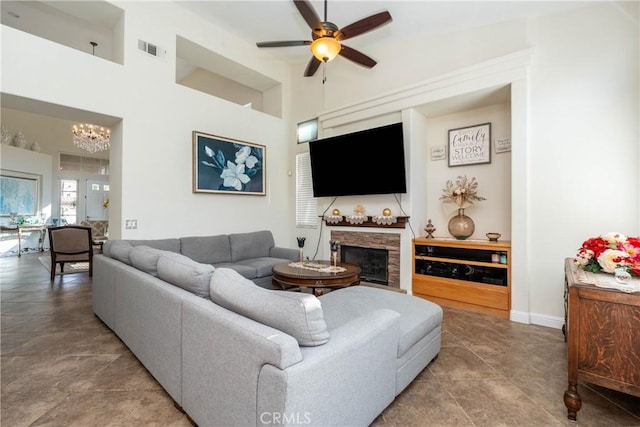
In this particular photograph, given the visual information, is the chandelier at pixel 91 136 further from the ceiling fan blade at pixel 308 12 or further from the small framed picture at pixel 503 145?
the small framed picture at pixel 503 145

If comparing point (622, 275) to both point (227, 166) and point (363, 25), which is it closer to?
point (363, 25)

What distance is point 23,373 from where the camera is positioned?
2.12 metres

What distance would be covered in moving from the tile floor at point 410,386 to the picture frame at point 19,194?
6.63 meters

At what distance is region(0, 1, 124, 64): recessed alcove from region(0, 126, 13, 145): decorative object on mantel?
13.1ft

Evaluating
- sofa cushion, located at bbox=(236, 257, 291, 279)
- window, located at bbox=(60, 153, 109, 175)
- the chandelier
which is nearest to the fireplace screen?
sofa cushion, located at bbox=(236, 257, 291, 279)

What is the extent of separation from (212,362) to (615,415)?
7.67 feet

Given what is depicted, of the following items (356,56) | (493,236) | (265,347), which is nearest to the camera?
(265,347)

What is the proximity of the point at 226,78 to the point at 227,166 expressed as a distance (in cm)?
257

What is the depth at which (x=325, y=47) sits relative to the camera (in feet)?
9.16

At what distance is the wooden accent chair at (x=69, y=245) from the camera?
198 inches

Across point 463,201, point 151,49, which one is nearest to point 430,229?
point 463,201

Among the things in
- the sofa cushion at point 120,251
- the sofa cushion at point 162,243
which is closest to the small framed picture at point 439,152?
the sofa cushion at point 162,243

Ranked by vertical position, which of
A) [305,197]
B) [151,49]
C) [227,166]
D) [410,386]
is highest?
[151,49]

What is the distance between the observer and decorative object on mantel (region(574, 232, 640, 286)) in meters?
1.77
